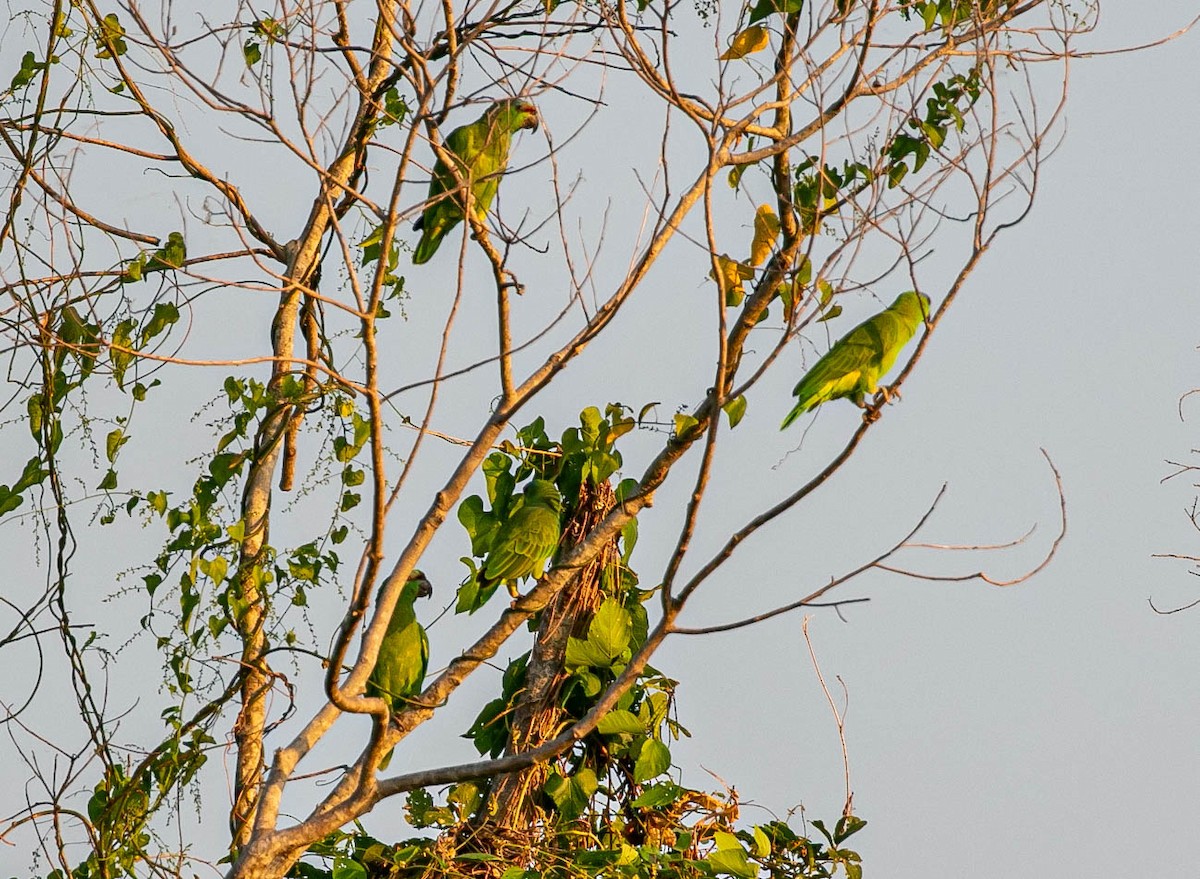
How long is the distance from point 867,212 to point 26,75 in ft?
7.86

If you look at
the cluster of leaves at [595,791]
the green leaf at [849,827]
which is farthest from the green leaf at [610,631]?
the green leaf at [849,827]

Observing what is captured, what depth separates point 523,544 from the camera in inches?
164

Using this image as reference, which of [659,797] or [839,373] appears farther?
[839,373]

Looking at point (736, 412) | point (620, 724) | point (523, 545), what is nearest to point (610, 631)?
point (620, 724)

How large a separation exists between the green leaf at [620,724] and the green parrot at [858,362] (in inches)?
52.8

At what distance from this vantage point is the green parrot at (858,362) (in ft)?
16.0

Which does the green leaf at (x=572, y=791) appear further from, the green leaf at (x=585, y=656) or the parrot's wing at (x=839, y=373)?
the parrot's wing at (x=839, y=373)

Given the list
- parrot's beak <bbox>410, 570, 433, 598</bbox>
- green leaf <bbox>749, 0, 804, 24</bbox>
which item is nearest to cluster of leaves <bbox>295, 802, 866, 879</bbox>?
parrot's beak <bbox>410, 570, 433, 598</bbox>

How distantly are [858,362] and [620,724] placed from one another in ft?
5.39

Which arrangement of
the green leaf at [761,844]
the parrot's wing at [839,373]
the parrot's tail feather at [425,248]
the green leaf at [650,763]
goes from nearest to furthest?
the green leaf at [761,844], the green leaf at [650,763], the parrot's tail feather at [425,248], the parrot's wing at [839,373]

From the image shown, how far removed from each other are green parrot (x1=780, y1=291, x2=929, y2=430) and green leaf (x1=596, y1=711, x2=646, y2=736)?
134 centimetres

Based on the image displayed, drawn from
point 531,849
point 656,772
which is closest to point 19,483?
point 531,849

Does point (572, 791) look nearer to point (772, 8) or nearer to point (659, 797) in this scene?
point (659, 797)

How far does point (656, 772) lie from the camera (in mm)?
4285
